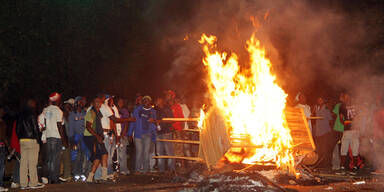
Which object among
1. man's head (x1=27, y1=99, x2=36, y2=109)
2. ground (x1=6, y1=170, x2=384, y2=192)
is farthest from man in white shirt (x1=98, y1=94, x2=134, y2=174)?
man's head (x1=27, y1=99, x2=36, y2=109)

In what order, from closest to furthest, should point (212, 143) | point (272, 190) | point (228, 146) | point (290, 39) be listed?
point (272, 190), point (228, 146), point (212, 143), point (290, 39)

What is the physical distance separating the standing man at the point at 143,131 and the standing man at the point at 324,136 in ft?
15.9

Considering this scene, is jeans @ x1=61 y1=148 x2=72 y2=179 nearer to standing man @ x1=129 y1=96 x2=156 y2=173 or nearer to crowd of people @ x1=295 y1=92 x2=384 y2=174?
standing man @ x1=129 y1=96 x2=156 y2=173

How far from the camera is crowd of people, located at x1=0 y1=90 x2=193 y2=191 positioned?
10.3 metres

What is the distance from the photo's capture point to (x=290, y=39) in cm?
1872

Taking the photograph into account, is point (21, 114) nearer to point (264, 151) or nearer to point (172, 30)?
point (264, 151)

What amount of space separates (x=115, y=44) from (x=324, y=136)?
8846 millimetres

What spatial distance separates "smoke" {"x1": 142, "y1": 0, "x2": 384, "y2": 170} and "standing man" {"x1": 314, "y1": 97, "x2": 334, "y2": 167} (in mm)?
913

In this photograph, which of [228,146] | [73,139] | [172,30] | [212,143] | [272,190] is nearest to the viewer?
[272,190]

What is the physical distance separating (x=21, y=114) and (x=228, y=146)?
4.62 metres

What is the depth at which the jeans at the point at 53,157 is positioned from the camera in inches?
428

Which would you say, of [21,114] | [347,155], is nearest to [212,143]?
[21,114]

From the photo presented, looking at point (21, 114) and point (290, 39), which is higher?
point (290, 39)

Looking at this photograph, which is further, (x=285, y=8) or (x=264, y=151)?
(x=285, y=8)
